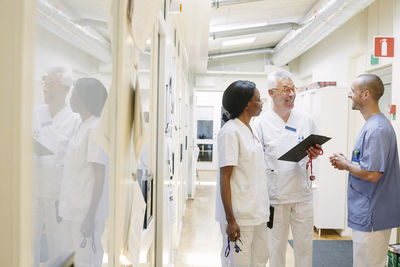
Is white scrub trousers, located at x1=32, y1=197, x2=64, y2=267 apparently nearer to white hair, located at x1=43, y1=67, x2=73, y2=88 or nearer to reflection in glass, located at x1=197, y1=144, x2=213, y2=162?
white hair, located at x1=43, y1=67, x2=73, y2=88

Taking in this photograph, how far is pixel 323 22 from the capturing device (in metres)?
3.82

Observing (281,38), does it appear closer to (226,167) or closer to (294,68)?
(294,68)

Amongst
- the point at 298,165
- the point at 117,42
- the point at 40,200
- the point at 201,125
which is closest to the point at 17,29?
the point at 40,200

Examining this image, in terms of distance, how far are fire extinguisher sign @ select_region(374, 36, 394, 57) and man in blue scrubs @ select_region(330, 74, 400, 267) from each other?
1073 millimetres

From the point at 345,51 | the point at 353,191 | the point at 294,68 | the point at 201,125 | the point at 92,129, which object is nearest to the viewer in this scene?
the point at 92,129

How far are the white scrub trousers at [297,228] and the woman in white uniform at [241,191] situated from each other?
0.33 meters

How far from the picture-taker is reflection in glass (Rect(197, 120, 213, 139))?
9898 millimetres

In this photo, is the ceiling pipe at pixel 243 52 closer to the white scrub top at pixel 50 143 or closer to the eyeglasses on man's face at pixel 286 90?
the eyeglasses on man's face at pixel 286 90

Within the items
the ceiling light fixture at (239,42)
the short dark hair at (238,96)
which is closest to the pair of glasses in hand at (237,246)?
the short dark hair at (238,96)

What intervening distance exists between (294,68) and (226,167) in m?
6.32

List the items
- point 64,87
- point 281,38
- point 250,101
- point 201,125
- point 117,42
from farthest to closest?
point 201,125
point 281,38
point 250,101
point 117,42
point 64,87

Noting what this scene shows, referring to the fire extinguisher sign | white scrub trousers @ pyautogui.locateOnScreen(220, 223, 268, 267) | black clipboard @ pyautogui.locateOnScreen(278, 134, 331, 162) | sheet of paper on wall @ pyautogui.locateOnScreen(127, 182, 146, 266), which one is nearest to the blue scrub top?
black clipboard @ pyautogui.locateOnScreen(278, 134, 331, 162)

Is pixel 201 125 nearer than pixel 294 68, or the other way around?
pixel 294 68

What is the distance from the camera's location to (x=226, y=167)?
1640 millimetres
